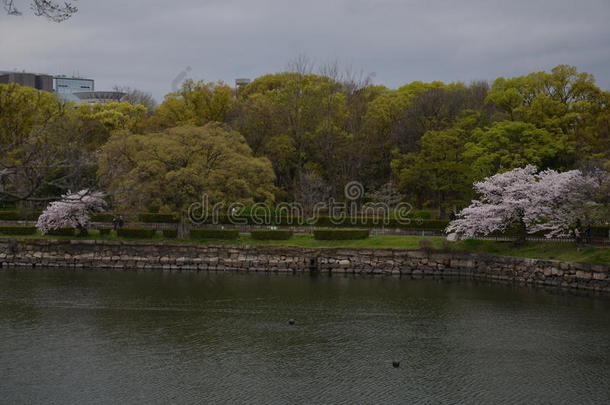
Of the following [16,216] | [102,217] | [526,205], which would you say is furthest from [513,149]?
[16,216]

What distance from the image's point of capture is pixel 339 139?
218 ft

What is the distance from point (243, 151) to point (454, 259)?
19.0 metres

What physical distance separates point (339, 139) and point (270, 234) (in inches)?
795

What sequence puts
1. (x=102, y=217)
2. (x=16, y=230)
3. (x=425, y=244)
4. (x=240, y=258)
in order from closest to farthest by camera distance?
(x=425, y=244)
(x=240, y=258)
(x=16, y=230)
(x=102, y=217)

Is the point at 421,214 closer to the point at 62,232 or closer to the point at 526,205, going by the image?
the point at 526,205

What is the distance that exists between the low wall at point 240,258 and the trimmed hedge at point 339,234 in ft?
6.60

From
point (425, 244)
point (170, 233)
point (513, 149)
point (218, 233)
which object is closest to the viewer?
point (425, 244)

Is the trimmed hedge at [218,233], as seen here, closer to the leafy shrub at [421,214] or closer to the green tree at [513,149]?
the leafy shrub at [421,214]

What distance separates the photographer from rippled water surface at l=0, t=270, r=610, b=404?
20.3 m

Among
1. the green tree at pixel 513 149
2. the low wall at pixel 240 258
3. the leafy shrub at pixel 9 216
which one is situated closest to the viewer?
the low wall at pixel 240 258

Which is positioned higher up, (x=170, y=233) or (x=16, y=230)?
(x=16, y=230)

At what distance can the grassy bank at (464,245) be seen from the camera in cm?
4146

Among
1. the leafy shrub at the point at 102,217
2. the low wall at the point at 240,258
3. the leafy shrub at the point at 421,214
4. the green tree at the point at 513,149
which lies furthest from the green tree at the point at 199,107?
the green tree at the point at 513,149

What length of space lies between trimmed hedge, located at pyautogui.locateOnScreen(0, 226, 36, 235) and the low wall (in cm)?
222
